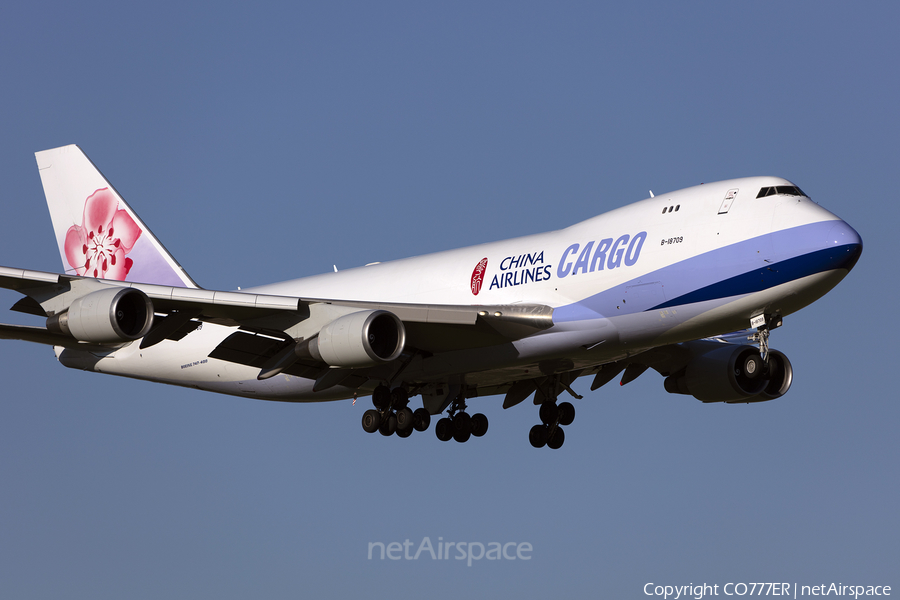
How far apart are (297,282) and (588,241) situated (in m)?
11.4

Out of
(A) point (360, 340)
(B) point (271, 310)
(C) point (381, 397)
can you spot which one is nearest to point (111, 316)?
(B) point (271, 310)

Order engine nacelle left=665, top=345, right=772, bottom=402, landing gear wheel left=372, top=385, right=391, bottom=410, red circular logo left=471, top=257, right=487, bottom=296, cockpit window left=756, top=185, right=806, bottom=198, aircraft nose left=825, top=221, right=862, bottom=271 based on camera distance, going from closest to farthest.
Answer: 1. aircraft nose left=825, top=221, right=862, bottom=271
2. cockpit window left=756, top=185, right=806, bottom=198
3. red circular logo left=471, top=257, right=487, bottom=296
4. landing gear wheel left=372, top=385, right=391, bottom=410
5. engine nacelle left=665, top=345, right=772, bottom=402

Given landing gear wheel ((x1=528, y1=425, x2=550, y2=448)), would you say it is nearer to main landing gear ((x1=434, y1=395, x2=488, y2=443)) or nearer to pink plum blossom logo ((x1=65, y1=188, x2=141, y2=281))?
main landing gear ((x1=434, y1=395, x2=488, y2=443))

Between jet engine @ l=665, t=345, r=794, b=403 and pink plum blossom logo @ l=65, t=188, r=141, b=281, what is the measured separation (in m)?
19.3

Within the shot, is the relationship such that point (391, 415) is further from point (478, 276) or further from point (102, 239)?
point (102, 239)

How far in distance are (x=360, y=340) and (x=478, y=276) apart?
14.5 feet

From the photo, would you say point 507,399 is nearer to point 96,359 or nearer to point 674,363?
point 674,363

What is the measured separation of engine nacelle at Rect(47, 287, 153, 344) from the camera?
25.9 m

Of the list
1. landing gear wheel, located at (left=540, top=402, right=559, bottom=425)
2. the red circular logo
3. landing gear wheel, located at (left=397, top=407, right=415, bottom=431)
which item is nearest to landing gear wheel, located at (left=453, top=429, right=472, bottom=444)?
landing gear wheel, located at (left=540, top=402, right=559, bottom=425)

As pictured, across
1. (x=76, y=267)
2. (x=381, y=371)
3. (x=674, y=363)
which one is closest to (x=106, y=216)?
(x=76, y=267)

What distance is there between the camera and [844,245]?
24125 mm

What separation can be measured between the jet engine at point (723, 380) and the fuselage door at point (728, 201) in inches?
298

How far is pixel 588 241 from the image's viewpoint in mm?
27203

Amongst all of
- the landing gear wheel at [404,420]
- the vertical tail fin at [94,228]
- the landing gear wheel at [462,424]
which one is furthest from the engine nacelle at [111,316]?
the landing gear wheel at [462,424]
